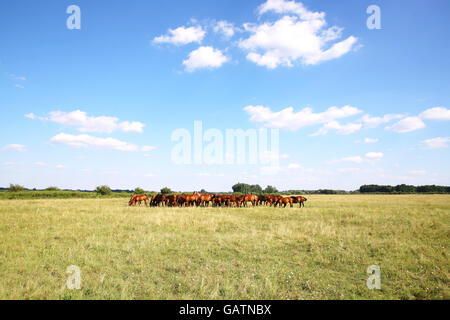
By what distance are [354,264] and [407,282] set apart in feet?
4.76

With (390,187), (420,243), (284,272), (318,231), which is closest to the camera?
(284,272)

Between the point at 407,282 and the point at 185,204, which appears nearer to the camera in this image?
the point at 407,282

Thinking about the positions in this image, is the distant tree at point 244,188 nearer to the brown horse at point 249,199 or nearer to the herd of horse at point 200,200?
the brown horse at point 249,199

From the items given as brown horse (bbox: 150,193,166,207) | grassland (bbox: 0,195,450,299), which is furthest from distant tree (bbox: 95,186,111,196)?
grassland (bbox: 0,195,450,299)

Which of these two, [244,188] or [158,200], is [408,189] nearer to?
[244,188]

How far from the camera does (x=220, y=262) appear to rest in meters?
7.36

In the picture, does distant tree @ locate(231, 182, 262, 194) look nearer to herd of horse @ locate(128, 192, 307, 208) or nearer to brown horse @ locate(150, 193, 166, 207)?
herd of horse @ locate(128, 192, 307, 208)

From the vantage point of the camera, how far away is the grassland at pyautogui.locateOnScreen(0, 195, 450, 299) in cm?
550

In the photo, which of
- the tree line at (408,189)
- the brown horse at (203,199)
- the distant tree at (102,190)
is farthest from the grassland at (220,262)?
the tree line at (408,189)

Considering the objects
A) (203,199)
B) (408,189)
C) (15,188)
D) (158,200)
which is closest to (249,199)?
(203,199)

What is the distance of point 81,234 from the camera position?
35.4ft
